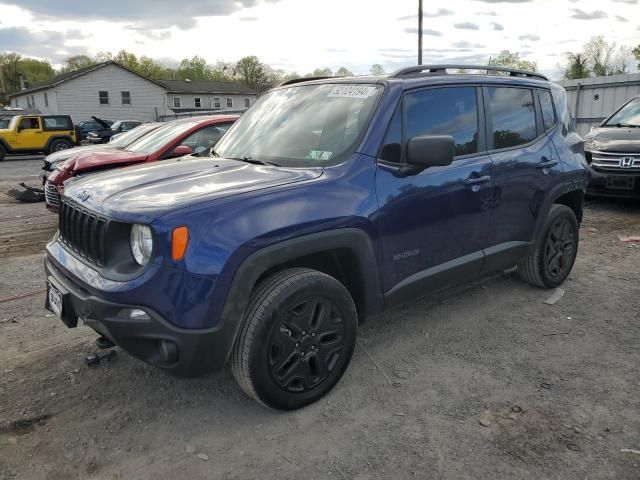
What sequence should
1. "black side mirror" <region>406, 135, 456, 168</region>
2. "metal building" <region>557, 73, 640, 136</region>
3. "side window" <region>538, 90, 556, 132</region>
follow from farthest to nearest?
"metal building" <region>557, 73, 640, 136</region>, "side window" <region>538, 90, 556, 132</region>, "black side mirror" <region>406, 135, 456, 168</region>

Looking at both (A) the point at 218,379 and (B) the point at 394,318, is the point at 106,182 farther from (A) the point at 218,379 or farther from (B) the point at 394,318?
(B) the point at 394,318

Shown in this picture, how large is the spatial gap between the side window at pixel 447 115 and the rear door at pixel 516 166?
0.19 meters

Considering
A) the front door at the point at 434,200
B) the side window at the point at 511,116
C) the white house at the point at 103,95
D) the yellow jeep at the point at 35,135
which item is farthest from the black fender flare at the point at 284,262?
the white house at the point at 103,95

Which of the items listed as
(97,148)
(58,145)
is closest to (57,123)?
(58,145)

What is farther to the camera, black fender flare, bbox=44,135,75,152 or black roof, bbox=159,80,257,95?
black roof, bbox=159,80,257,95

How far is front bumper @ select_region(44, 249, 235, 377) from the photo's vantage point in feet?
7.97

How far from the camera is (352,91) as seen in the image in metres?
3.47

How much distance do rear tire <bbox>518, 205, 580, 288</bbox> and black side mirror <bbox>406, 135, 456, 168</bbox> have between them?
6.00ft

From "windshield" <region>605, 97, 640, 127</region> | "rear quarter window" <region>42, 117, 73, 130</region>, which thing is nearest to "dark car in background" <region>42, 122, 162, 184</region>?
"windshield" <region>605, 97, 640, 127</region>

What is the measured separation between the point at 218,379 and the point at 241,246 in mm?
1221

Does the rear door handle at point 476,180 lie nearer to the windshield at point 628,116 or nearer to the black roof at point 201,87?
the windshield at point 628,116

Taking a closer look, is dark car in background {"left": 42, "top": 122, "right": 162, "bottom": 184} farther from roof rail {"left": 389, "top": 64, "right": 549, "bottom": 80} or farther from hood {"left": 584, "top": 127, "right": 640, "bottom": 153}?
hood {"left": 584, "top": 127, "right": 640, "bottom": 153}

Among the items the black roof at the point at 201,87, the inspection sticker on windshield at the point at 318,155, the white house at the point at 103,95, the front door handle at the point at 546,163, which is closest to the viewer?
the inspection sticker on windshield at the point at 318,155

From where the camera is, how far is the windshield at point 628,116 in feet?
28.6
